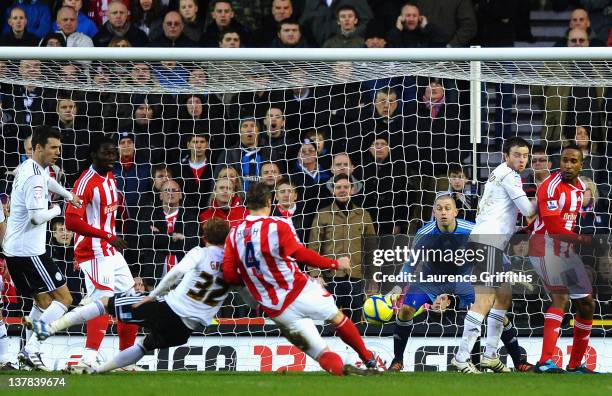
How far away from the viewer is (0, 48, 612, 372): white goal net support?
11797 mm

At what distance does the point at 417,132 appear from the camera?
12.4m

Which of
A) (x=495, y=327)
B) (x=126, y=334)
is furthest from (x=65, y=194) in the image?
(x=495, y=327)

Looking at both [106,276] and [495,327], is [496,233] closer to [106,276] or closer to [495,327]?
[495,327]

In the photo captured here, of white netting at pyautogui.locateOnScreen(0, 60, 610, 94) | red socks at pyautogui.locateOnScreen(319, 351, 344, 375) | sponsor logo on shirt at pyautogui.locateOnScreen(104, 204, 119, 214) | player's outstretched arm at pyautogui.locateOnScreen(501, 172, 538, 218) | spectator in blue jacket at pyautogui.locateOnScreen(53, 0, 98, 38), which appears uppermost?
spectator in blue jacket at pyautogui.locateOnScreen(53, 0, 98, 38)

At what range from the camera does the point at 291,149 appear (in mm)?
12531

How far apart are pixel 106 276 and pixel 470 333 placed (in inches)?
126

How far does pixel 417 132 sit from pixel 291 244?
341 centimetres

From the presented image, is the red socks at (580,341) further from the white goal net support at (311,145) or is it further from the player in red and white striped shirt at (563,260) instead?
the white goal net support at (311,145)

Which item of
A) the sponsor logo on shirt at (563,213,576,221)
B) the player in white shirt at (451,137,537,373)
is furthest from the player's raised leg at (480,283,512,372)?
the sponsor logo on shirt at (563,213,576,221)

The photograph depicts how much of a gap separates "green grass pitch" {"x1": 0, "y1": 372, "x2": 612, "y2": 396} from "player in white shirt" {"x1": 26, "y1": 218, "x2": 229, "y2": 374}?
32 cm

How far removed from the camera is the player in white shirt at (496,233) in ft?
36.3

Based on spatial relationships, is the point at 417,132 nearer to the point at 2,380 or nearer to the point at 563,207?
the point at 563,207

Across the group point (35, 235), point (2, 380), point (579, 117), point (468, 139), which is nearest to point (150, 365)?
point (35, 235)

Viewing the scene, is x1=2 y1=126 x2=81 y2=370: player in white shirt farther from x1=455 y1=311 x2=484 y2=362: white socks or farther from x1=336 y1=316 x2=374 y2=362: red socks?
x1=455 y1=311 x2=484 y2=362: white socks
